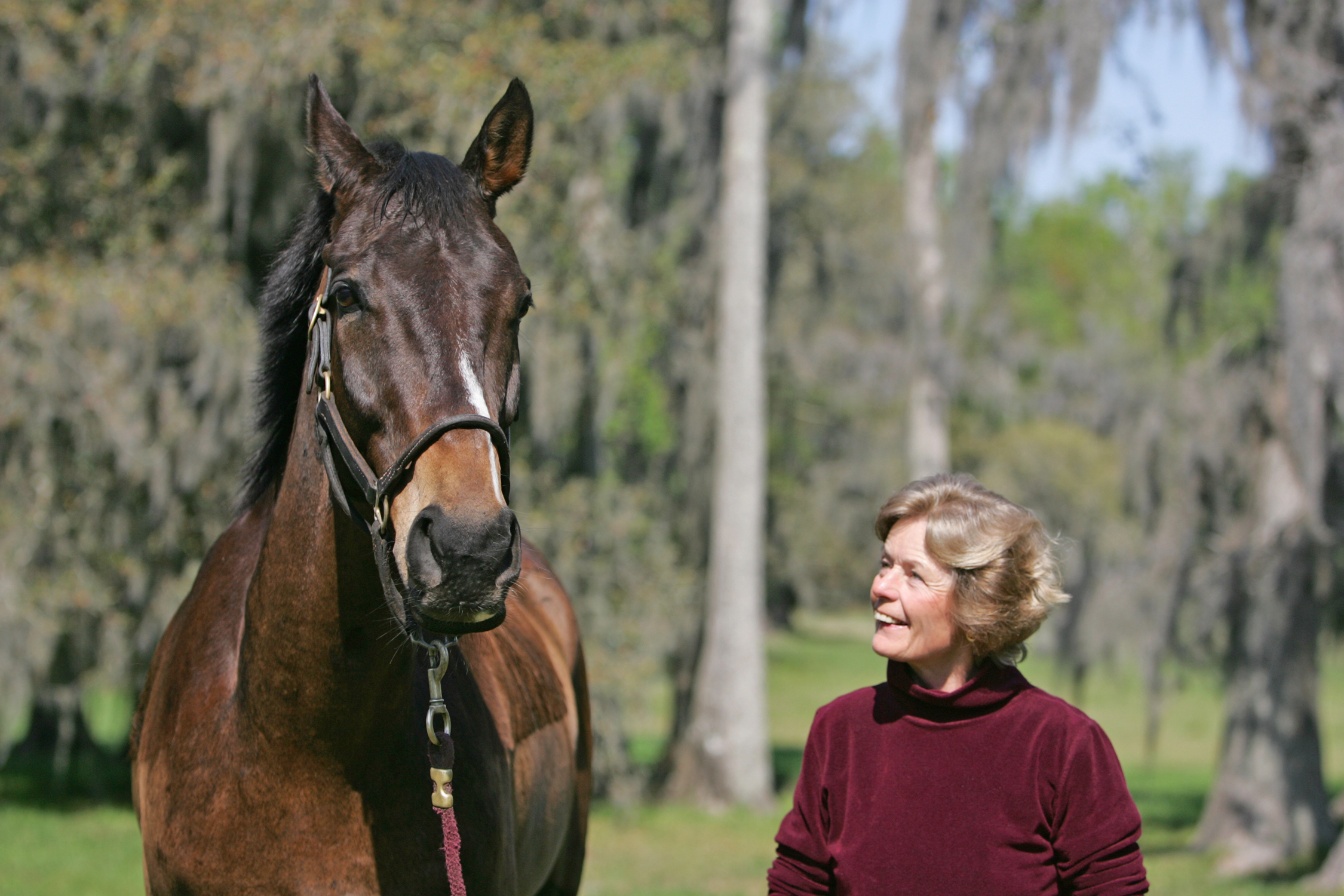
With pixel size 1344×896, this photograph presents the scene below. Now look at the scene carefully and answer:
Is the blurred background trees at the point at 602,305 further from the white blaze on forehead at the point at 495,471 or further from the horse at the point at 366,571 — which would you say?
the white blaze on forehead at the point at 495,471

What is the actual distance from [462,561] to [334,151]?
3.45 feet

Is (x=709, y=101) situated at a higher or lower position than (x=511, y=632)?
higher

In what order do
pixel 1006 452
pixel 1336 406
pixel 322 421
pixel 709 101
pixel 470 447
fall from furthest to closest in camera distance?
pixel 1006 452, pixel 709 101, pixel 1336 406, pixel 322 421, pixel 470 447

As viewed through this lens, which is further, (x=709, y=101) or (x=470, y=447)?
(x=709, y=101)

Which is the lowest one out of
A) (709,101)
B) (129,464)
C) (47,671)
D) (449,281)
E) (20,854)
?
(20,854)

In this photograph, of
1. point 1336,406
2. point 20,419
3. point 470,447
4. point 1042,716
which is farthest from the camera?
point 20,419

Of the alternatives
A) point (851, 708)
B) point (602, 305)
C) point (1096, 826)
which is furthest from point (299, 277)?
point (602, 305)

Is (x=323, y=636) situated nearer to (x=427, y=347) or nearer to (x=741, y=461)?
(x=427, y=347)

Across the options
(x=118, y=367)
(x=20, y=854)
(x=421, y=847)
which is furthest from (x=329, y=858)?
(x=118, y=367)

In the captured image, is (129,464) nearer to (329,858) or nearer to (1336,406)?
(329,858)

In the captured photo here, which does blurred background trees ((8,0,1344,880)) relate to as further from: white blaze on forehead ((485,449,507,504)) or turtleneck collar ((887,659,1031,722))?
white blaze on forehead ((485,449,507,504))

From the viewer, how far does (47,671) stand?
10039 millimetres

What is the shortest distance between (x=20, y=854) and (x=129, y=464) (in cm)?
297

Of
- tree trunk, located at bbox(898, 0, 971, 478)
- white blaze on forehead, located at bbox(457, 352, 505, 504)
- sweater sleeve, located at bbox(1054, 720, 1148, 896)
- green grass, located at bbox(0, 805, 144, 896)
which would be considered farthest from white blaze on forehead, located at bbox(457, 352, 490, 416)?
tree trunk, located at bbox(898, 0, 971, 478)
